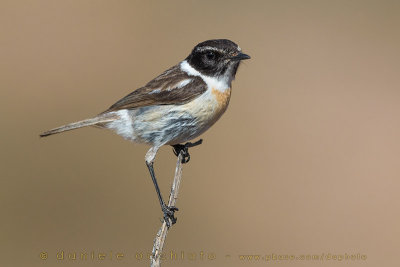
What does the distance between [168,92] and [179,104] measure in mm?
168

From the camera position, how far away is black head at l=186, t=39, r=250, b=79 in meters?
5.13

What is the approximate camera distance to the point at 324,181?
30.5 feet

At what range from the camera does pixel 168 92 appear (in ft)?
16.8

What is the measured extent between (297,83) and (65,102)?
14.1 feet

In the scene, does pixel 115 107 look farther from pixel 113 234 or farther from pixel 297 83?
pixel 297 83

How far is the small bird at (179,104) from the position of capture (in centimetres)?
497

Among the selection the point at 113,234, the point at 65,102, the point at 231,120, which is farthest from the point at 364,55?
the point at 113,234

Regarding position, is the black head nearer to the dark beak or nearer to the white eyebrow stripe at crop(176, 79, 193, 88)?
the dark beak
